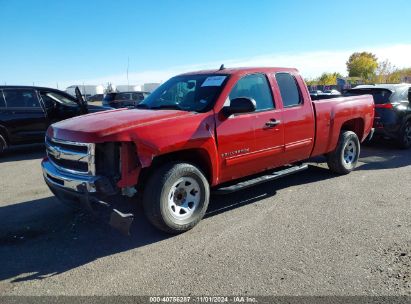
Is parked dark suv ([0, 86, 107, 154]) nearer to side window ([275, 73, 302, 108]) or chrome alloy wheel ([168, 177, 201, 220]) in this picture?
side window ([275, 73, 302, 108])

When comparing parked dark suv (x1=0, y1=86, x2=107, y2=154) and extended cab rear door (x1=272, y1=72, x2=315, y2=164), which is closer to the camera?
extended cab rear door (x1=272, y1=72, x2=315, y2=164)

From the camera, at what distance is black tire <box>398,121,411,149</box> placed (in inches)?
362

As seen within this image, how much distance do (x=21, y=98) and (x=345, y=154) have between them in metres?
7.97

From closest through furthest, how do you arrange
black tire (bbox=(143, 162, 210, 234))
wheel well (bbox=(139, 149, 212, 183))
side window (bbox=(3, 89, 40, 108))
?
black tire (bbox=(143, 162, 210, 234))
wheel well (bbox=(139, 149, 212, 183))
side window (bbox=(3, 89, 40, 108))

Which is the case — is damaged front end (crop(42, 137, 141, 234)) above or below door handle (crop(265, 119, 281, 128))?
below

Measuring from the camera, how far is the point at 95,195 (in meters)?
3.82

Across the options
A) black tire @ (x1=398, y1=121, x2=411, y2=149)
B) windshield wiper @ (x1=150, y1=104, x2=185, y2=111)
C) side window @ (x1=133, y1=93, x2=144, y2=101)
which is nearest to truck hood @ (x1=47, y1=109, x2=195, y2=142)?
windshield wiper @ (x1=150, y1=104, x2=185, y2=111)

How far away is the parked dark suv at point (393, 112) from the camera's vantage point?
900 centimetres

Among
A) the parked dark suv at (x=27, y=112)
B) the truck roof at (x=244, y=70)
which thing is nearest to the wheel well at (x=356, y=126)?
the truck roof at (x=244, y=70)

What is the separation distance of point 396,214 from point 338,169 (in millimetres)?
1954

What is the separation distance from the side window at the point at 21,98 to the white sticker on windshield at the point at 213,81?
6.35 meters

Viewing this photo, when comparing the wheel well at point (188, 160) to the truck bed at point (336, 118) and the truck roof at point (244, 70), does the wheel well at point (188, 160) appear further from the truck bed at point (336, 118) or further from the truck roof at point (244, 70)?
the truck bed at point (336, 118)

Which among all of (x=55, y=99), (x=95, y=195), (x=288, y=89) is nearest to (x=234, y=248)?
(x=95, y=195)

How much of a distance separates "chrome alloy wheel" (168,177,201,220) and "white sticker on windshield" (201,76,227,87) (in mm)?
1394
